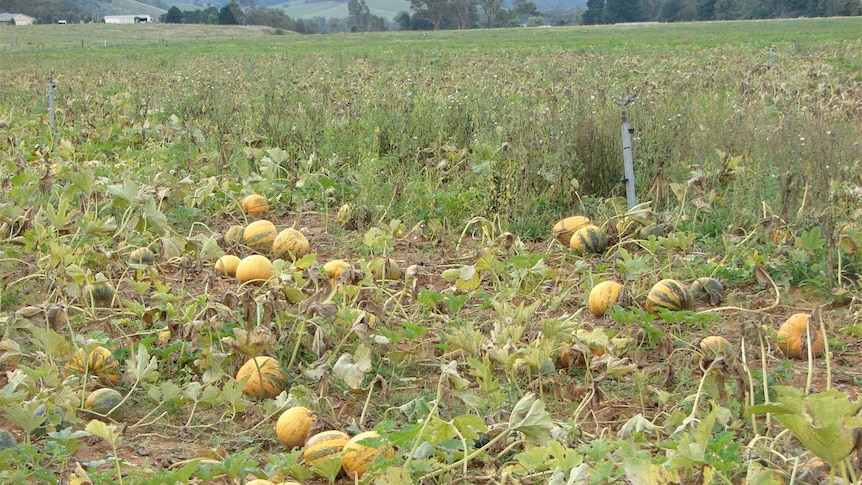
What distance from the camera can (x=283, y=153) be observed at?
6.80 m

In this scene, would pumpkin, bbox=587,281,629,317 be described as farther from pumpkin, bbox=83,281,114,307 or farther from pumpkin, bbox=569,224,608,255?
pumpkin, bbox=83,281,114,307

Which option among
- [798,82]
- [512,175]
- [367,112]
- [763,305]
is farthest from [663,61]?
[763,305]

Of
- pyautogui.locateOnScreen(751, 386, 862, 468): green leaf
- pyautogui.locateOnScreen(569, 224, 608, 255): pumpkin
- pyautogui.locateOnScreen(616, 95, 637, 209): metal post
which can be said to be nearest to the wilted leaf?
pyautogui.locateOnScreen(751, 386, 862, 468): green leaf

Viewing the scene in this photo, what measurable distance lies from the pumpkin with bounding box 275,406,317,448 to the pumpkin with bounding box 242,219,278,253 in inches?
96.3

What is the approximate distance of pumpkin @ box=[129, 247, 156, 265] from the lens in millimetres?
5039

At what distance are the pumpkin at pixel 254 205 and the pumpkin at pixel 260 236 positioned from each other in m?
0.83

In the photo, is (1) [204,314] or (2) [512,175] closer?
(1) [204,314]

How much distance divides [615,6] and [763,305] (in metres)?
95.1

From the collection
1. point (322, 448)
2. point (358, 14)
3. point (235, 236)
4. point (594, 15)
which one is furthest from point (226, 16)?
point (322, 448)

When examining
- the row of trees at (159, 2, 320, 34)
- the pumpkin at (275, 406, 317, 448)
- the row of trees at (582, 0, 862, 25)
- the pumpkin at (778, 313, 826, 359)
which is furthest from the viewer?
the row of trees at (159, 2, 320, 34)

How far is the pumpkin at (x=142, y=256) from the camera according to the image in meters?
5.04

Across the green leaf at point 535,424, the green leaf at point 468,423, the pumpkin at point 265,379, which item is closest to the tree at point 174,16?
the pumpkin at point 265,379

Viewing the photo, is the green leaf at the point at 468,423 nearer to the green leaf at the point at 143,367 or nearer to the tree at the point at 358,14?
the green leaf at the point at 143,367

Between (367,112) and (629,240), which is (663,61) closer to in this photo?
(367,112)
